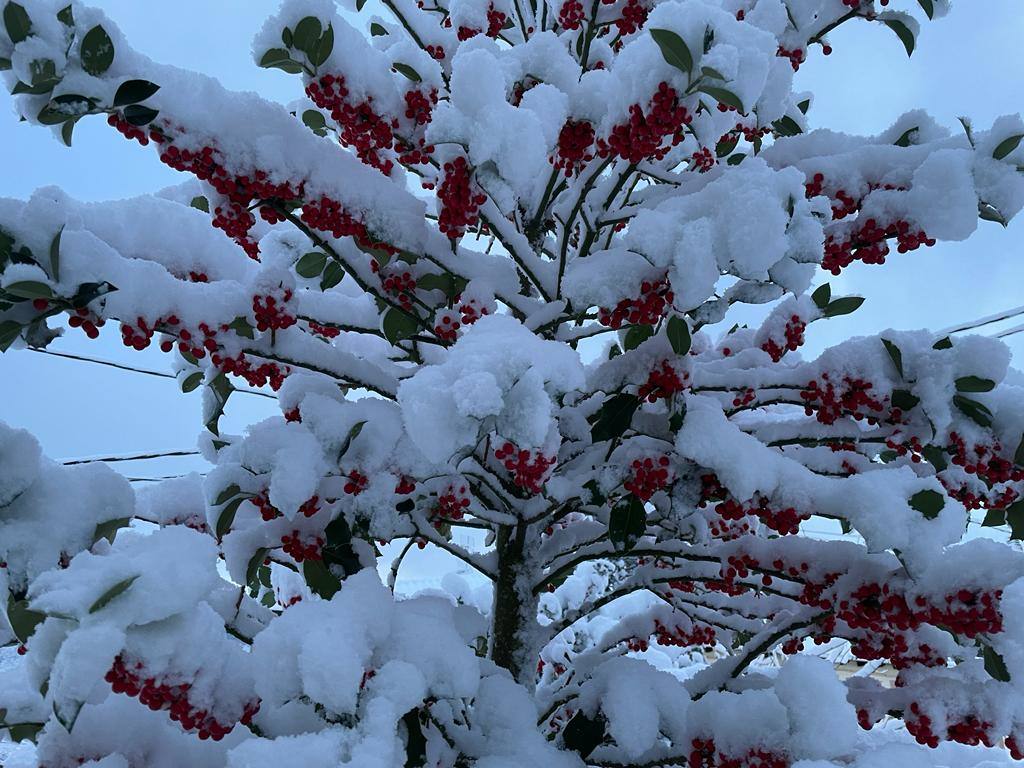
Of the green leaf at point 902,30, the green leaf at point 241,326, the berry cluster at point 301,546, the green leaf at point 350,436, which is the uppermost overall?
the green leaf at point 902,30

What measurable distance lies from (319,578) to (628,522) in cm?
102

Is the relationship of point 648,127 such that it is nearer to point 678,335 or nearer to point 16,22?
point 678,335

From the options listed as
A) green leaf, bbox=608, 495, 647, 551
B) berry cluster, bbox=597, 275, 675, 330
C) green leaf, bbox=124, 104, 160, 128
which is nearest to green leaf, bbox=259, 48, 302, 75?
green leaf, bbox=124, 104, 160, 128

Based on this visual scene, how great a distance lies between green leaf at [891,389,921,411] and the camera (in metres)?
2.31

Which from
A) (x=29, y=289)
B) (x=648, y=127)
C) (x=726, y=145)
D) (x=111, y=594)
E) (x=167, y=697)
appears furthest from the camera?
(x=726, y=145)

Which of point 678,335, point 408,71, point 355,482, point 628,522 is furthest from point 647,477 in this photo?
point 408,71

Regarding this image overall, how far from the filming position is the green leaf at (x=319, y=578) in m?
2.31

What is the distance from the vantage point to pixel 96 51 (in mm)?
1772

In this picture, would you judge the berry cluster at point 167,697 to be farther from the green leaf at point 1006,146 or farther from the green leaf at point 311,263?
the green leaf at point 1006,146

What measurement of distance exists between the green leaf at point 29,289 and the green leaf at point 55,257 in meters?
0.06

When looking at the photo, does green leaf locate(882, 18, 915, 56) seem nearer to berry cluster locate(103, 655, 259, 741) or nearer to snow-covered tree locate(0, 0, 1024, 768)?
snow-covered tree locate(0, 0, 1024, 768)

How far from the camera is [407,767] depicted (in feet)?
6.22

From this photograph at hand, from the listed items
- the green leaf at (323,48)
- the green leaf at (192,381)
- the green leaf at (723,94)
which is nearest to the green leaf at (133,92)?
the green leaf at (323,48)

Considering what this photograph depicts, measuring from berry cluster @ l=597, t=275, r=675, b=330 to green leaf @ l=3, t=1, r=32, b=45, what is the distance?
5.24 ft
